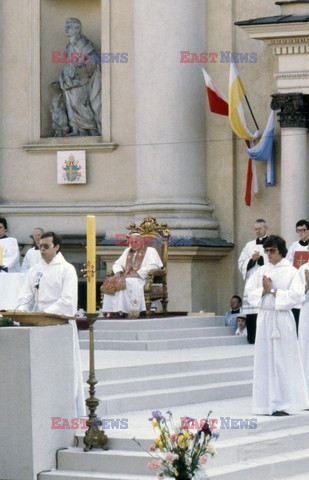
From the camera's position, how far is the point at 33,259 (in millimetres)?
22328

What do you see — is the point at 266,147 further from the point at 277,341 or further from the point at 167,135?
the point at 277,341

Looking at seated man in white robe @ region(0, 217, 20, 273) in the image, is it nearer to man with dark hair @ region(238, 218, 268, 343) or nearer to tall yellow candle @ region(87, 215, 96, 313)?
man with dark hair @ region(238, 218, 268, 343)

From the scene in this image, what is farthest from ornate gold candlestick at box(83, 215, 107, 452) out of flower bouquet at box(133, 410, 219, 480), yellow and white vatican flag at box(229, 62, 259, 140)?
yellow and white vatican flag at box(229, 62, 259, 140)

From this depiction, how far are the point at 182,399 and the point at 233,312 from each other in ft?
20.3

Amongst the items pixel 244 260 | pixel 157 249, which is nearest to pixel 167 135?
pixel 157 249

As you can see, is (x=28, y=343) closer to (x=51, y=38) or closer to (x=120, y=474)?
(x=120, y=474)

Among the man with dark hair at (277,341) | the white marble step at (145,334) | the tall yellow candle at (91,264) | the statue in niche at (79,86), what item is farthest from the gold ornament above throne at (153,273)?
the tall yellow candle at (91,264)

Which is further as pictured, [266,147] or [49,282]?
[266,147]

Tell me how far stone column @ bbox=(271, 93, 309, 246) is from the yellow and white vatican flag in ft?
2.07

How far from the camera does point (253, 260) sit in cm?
2108

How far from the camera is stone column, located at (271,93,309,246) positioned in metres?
22.6

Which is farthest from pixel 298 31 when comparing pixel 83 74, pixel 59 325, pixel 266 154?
pixel 59 325

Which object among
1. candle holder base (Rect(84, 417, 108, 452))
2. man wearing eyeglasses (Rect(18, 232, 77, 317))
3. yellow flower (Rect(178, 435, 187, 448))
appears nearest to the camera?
yellow flower (Rect(178, 435, 187, 448))

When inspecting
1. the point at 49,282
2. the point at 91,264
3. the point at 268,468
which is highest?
the point at 91,264
